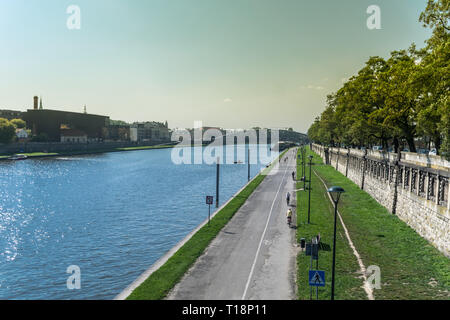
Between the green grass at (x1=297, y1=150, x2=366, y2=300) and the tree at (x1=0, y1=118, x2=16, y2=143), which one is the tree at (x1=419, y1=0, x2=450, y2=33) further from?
the tree at (x1=0, y1=118, x2=16, y2=143)

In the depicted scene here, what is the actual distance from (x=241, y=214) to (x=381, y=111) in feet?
64.9

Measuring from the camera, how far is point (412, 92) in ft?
96.1

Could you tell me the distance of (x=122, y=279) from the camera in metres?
24.4

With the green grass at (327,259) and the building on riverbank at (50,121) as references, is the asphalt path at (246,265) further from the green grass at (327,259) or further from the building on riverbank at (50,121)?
the building on riverbank at (50,121)

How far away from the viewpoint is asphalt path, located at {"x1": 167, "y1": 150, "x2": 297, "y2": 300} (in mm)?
18245

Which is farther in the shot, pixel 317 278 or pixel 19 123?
pixel 19 123

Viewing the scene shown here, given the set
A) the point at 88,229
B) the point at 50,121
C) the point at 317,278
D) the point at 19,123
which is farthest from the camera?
the point at 50,121

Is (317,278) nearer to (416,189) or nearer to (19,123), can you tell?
(416,189)

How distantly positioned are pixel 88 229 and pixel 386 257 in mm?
29504

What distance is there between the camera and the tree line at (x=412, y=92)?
25016 mm

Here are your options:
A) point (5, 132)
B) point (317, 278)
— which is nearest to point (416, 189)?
point (317, 278)

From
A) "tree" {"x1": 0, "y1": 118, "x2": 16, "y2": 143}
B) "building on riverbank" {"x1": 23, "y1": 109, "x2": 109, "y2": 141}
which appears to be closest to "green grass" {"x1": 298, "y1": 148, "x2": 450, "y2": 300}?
"tree" {"x1": 0, "y1": 118, "x2": 16, "y2": 143}

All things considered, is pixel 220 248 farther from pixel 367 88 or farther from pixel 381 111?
pixel 367 88

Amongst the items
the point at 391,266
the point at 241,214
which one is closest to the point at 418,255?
the point at 391,266
